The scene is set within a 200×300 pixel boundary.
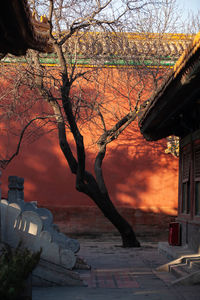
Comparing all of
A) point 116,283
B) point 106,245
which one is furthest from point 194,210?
point 106,245

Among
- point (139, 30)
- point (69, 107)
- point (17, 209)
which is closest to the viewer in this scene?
point (17, 209)

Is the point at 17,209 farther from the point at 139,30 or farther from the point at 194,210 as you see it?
the point at 139,30

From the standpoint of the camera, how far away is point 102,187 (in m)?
11.5

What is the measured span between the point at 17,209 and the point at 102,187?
17.7 feet

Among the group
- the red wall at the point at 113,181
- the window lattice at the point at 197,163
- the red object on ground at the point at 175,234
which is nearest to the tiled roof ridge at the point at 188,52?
the window lattice at the point at 197,163

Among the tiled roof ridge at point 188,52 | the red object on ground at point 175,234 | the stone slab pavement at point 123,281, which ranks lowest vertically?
the stone slab pavement at point 123,281

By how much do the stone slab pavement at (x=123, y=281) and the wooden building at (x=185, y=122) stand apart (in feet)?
3.34

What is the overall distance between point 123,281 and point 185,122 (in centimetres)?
328

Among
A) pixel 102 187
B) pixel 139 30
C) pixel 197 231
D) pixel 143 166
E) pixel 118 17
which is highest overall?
pixel 139 30

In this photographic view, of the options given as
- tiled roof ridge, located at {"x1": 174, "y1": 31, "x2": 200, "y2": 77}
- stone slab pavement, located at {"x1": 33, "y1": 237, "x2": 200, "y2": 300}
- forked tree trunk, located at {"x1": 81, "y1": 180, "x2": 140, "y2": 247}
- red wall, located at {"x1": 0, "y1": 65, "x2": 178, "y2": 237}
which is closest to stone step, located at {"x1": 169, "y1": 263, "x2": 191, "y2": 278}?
stone slab pavement, located at {"x1": 33, "y1": 237, "x2": 200, "y2": 300}

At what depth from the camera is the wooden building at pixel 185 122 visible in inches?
217

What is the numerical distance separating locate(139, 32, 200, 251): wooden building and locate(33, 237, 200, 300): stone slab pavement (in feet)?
3.34

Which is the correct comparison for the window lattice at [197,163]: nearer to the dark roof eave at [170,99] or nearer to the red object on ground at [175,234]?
the dark roof eave at [170,99]

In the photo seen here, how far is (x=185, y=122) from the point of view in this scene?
28.0 feet
